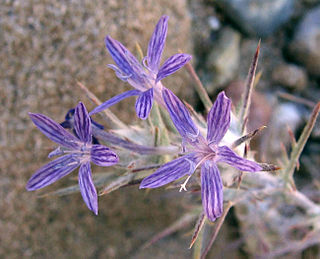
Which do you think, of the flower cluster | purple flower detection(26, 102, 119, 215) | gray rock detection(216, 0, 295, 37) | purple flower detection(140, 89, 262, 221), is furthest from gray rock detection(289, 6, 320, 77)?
purple flower detection(26, 102, 119, 215)

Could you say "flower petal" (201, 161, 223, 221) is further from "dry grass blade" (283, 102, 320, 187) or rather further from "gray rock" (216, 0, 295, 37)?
"gray rock" (216, 0, 295, 37)

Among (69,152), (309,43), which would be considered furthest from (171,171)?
→ (309,43)

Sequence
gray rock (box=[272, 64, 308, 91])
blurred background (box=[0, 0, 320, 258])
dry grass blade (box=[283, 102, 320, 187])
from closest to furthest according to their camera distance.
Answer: dry grass blade (box=[283, 102, 320, 187]) → blurred background (box=[0, 0, 320, 258]) → gray rock (box=[272, 64, 308, 91])

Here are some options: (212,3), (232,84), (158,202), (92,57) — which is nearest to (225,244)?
(158,202)

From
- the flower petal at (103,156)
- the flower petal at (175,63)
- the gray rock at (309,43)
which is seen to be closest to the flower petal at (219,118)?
the flower petal at (175,63)

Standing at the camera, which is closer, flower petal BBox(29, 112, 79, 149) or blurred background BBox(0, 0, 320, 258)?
flower petal BBox(29, 112, 79, 149)

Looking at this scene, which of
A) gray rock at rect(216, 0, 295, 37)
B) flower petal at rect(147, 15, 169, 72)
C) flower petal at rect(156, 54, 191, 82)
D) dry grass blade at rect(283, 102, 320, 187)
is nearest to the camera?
flower petal at rect(156, 54, 191, 82)

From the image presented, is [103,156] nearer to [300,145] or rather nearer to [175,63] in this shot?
[175,63]

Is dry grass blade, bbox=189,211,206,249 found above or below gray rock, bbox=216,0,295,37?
below
